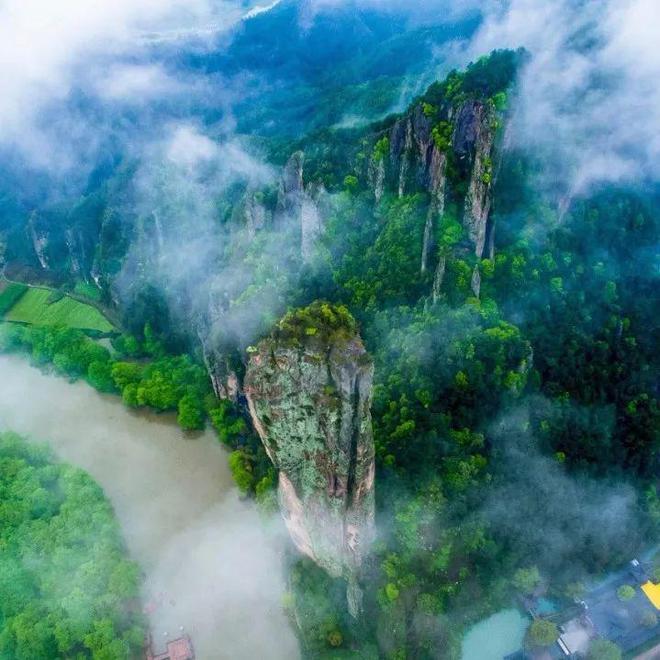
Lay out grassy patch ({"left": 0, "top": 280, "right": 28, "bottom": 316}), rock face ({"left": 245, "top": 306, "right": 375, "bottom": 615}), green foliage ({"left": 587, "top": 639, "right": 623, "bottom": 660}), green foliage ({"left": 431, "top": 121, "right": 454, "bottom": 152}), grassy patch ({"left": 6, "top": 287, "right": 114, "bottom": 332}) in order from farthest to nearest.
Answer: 1. grassy patch ({"left": 0, "top": 280, "right": 28, "bottom": 316})
2. grassy patch ({"left": 6, "top": 287, "right": 114, "bottom": 332})
3. green foliage ({"left": 431, "top": 121, "right": 454, "bottom": 152})
4. green foliage ({"left": 587, "top": 639, "right": 623, "bottom": 660})
5. rock face ({"left": 245, "top": 306, "right": 375, "bottom": 615})

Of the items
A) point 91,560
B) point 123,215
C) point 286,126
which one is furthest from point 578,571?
point 123,215

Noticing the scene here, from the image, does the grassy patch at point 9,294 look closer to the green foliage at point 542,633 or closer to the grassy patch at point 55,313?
the grassy patch at point 55,313

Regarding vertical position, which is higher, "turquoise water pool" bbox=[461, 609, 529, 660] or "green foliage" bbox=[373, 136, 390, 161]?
"green foliage" bbox=[373, 136, 390, 161]

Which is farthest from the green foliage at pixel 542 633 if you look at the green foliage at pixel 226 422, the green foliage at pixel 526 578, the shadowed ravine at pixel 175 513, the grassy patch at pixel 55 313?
the grassy patch at pixel 55 313

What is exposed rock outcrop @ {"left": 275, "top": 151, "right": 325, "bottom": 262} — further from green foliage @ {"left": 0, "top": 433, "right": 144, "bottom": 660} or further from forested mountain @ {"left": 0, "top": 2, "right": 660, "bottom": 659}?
green foliage @ {"left": 0, "top": 433, "right": 144, "bottom": 660}

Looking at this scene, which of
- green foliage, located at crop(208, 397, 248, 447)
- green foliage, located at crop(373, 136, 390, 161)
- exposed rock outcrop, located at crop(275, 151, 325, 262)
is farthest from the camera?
exposed rock outcrop, located at crop(275, 151, 325, 262)

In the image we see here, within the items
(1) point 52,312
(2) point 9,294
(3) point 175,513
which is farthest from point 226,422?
(2) point 9,294

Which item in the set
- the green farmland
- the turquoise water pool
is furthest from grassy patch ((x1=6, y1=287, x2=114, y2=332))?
the turquoise water pool

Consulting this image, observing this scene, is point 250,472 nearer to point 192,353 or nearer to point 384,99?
point 192,353
